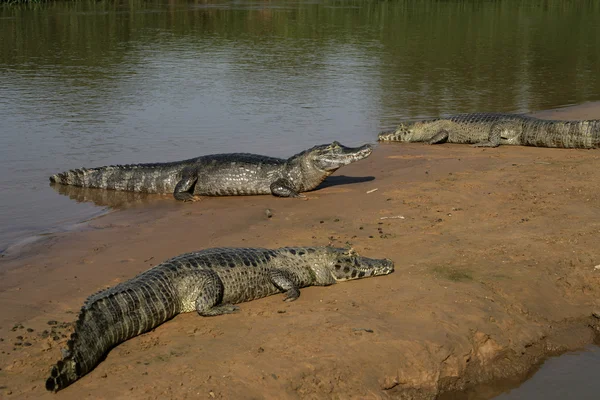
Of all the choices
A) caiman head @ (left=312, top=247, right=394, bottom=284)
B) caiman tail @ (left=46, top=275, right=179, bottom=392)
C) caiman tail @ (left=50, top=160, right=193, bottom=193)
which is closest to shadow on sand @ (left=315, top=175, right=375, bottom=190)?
caiman tail @ (left=50, top=160, right=193, bottom=193)

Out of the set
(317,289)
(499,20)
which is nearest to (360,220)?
(317,289)

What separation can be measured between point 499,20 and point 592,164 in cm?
2214

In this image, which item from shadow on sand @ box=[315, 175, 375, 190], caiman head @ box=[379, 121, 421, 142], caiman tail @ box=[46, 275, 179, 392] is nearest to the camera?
caiman tail @ box=[46, 275, 179, 392]

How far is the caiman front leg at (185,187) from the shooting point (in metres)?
9.35

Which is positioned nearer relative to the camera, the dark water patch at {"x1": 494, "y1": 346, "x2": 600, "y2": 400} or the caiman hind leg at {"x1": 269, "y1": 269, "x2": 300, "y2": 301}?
the dark water patch at {"x1": 494, "y1": 346, "x2": 600, "y2": 400}

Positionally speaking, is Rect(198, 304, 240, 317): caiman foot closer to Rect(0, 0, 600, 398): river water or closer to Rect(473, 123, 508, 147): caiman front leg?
Rect(0, 0, 600, 398): river water

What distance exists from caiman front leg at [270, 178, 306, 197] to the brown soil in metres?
0.11

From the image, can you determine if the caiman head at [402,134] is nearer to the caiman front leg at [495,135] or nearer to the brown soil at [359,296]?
the caiman front leg at [495,135]

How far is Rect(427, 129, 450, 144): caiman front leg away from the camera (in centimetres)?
1228

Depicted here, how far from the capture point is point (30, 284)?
6.27 m

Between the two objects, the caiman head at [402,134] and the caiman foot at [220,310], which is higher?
the caiman head at [402,134]

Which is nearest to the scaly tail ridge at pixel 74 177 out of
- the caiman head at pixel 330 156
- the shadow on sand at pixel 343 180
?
the caiman head at pixel 330 156

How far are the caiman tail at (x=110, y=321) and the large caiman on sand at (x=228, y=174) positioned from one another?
395 cm

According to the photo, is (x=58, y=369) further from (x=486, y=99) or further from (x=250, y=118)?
(x=486, y=99)
